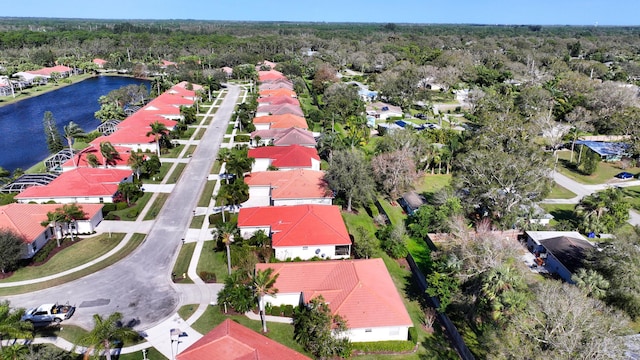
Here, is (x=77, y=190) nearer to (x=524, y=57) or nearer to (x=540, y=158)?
(x=540, y=158)

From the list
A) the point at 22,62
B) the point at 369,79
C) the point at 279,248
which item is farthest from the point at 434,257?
the point at 22,62

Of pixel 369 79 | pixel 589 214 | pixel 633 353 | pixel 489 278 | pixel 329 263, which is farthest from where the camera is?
pixel 369 79

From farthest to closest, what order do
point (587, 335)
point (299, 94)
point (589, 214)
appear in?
point (299, 94)
point (589, 214)
point (587, 335)

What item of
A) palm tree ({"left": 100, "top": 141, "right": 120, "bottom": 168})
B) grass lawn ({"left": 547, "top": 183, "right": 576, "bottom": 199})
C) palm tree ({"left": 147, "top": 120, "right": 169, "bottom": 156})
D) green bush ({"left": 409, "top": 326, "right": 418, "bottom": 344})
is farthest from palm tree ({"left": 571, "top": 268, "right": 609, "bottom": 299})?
palm tree ({"left": 147, "top": 120, "right": 169, "bottom": 156})

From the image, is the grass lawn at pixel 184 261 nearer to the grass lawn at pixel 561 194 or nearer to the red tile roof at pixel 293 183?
the red tile roof at pixel 293 183

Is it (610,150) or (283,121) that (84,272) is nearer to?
(283,121)

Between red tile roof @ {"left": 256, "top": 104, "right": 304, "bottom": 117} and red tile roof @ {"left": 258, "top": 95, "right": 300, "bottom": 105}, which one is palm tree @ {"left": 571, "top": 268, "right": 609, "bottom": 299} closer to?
red tile roof @ {"left": 256, "top": 104, "right": 304, "bottom": 117}
